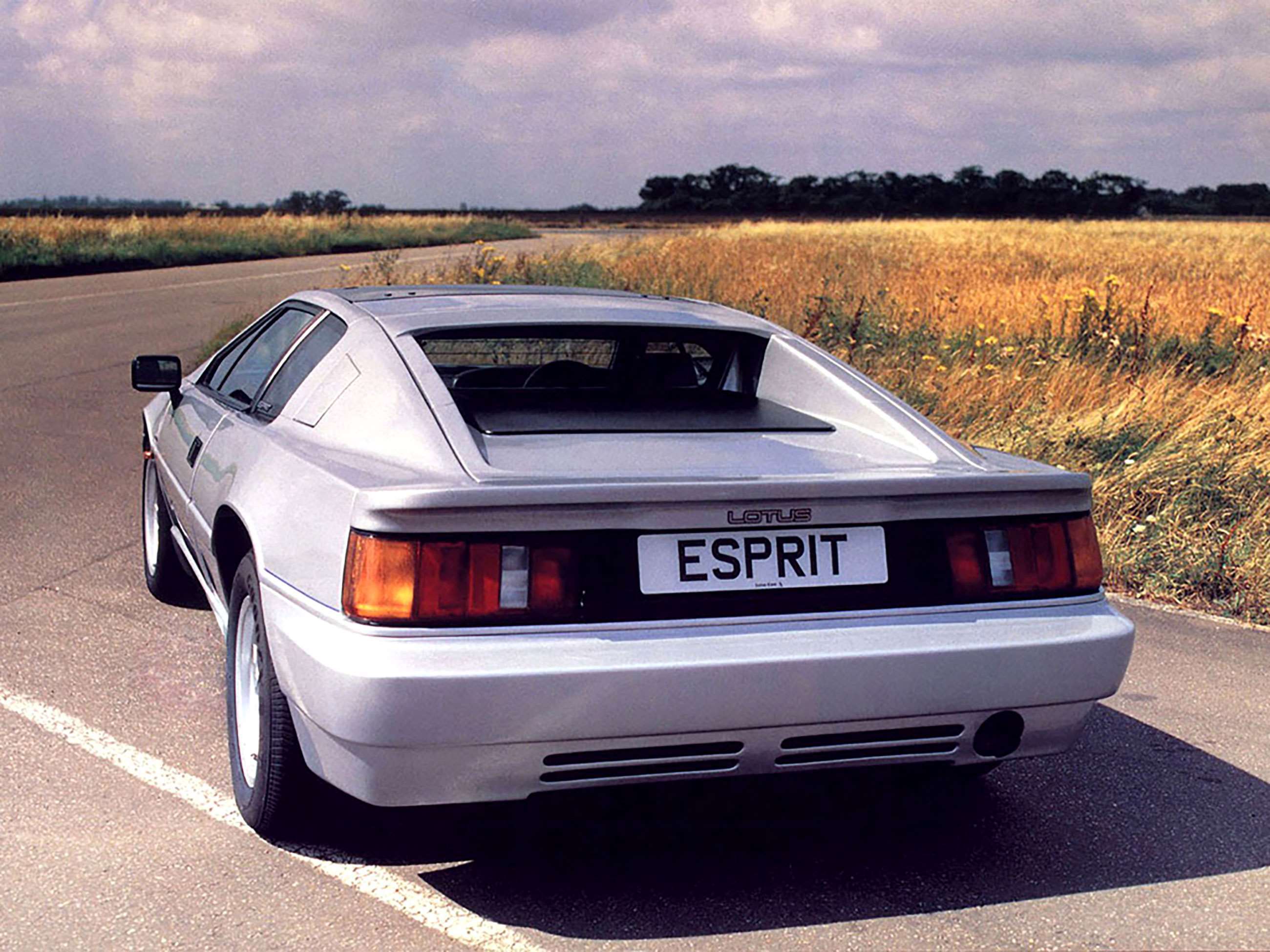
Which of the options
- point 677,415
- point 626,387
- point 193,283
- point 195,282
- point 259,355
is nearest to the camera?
point 677,415

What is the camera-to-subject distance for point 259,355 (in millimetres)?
4793

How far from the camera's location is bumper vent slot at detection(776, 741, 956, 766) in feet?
9.87

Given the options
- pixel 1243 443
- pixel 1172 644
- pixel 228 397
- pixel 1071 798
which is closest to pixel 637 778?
pixel 1071 798

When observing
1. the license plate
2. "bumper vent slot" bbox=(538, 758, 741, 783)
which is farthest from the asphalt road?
the license plate

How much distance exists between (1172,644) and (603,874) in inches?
122

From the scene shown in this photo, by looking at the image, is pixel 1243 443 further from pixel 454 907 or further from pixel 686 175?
pixel 686 175

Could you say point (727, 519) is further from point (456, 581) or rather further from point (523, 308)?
point (523, 308)

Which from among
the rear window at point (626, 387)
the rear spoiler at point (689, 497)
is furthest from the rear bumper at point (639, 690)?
the rear window at point (626, 387)

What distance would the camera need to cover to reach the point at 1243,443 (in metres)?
7.88

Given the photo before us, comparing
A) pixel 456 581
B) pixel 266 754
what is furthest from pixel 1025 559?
pixel 266 754

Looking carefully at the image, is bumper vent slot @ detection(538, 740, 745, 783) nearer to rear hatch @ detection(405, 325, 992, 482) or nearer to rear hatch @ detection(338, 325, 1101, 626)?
rear hatch @ detection(338, 325, 1101, 626)

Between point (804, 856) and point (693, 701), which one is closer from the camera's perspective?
point (693, 701)

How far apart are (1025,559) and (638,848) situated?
1.17m

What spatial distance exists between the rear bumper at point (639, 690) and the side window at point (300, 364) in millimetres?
1054
